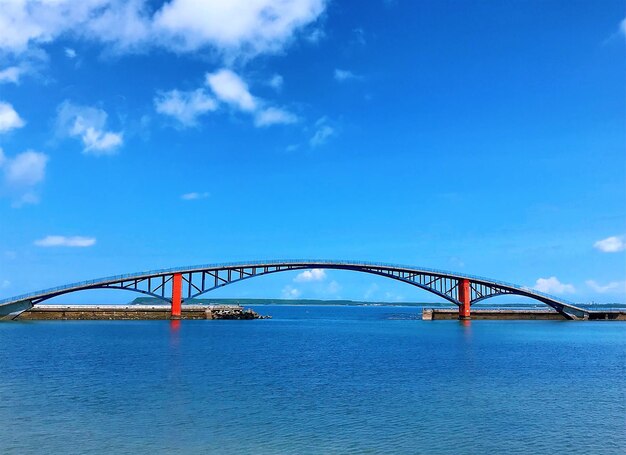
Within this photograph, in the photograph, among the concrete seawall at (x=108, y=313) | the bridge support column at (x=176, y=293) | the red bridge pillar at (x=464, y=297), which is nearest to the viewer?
the bridge support column at (x=176, y=293)

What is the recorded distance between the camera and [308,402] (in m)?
27.3

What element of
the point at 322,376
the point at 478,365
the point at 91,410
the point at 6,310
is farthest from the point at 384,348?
the point at 6,310

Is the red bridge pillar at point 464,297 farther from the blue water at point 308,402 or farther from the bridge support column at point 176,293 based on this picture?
the blue water at point 308,402

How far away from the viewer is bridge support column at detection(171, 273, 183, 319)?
102019 mm

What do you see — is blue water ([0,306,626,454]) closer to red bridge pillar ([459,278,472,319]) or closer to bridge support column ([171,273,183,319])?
bridge support column ([171,273,183,319])

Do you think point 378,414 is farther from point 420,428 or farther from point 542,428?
point 542,428

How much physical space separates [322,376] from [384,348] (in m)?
21.8

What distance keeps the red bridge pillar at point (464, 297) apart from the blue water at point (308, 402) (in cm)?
6260

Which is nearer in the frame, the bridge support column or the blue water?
the blue water

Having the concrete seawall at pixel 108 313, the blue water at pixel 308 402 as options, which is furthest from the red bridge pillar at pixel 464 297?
the blue water at pixel 308 402

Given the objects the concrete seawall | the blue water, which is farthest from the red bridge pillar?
the blue water

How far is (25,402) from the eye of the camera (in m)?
26.5

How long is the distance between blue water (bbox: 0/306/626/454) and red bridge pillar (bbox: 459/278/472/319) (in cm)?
6260

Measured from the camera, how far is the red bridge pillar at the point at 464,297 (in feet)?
368
